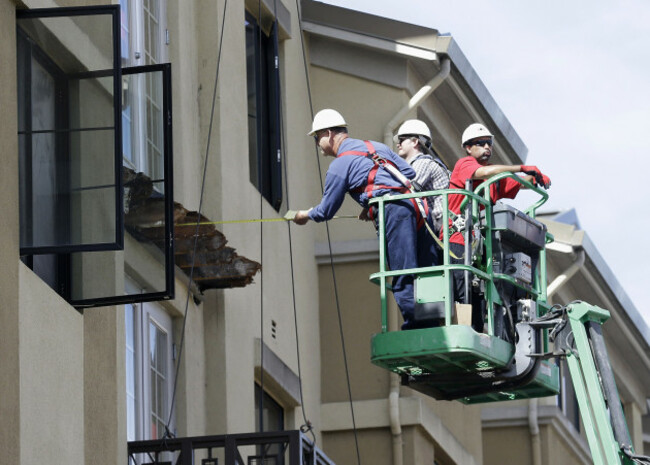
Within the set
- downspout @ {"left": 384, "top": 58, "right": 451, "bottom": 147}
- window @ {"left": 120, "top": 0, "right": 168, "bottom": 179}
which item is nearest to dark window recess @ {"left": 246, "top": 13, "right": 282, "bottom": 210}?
downspout @ {"left": 384, "top": 58, "right": 451, "bottom": 147}

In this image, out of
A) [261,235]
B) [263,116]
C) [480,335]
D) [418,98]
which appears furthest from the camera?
[418,98]

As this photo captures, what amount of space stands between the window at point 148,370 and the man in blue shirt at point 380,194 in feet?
5.96

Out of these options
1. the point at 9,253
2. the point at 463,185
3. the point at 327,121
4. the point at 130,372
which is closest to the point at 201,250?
the point at 130,372

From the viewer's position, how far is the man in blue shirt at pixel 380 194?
1491 centimetres

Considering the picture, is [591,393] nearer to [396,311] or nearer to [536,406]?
[396,311]

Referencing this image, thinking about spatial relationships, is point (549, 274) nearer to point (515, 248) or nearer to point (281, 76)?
point (281, 76)

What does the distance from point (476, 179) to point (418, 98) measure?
23.5 feet

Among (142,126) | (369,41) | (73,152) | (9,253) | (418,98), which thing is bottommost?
(9,253)

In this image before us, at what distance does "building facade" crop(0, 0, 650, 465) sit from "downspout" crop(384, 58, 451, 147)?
0.04 m

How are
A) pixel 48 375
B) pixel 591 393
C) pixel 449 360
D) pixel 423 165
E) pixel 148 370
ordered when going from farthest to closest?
1. pixel 148 370
2. pixel 423 165
3. pixel 449 360
4. pixel 591 393
5. pixel 48 375

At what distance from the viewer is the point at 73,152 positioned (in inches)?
497

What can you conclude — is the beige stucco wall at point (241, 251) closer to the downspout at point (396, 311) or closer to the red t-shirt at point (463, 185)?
the downspout at point (396, 311)

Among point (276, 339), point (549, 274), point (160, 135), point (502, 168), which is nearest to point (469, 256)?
point (502, 168)

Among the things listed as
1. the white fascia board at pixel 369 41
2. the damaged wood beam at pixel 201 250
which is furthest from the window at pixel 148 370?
the white fascia board at pixel 369 41
